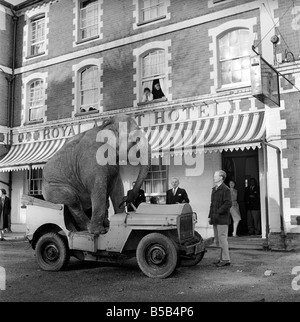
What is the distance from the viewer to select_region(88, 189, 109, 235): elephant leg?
7.00 meters

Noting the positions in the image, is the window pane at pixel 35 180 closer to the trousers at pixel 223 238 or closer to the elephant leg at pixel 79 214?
the elephant leg at pixel 79 214

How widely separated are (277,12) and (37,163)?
30.5ft

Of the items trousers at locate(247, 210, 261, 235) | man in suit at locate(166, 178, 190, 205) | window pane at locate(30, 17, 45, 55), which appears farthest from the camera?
window pane at locate(30, 17, 45, 55)

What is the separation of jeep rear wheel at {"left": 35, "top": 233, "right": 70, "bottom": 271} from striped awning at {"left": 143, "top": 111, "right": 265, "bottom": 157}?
4.98 m

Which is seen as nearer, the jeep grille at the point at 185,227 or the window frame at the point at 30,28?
the jeep grille at the point at 185,227

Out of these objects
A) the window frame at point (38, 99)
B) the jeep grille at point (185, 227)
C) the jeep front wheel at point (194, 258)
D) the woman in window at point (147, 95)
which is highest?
the window frame at point (38, 99)

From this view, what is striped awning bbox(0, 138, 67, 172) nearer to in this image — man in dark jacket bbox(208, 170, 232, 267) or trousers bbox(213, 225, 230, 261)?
man in dark jacket bbox(208, 170, 232, 267)

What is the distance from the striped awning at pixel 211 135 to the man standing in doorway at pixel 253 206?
6.64ft

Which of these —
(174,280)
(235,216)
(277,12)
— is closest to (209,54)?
(277,12)

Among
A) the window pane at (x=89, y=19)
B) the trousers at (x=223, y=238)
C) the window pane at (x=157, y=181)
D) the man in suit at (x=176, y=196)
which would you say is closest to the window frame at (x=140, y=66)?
the window pane at (x=157, y=181)

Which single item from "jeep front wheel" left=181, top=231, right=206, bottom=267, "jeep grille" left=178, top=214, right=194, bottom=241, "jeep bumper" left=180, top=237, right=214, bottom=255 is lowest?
"jeep front wheel" left=181, top=231, right=206, bottom=267

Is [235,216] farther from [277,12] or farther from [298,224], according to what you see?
[277,12]

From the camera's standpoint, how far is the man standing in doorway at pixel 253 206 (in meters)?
11.9

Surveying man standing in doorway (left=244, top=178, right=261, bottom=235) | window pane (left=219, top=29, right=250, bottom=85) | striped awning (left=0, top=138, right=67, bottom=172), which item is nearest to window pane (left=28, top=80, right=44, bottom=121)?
striped awning (left=0, top=138, right=67, bottom=172)
